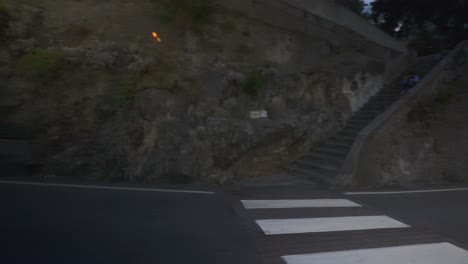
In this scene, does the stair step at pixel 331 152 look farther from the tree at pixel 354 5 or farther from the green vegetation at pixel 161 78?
the tree at pixel 354 5

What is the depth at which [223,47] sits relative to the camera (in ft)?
36.2

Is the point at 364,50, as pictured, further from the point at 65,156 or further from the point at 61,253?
the point at 61,253

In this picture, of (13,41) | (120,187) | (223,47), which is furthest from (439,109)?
(13,41)

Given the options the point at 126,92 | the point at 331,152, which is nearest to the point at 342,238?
the point at 331,152

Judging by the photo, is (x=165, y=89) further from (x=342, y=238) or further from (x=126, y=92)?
(x=342, y=238)

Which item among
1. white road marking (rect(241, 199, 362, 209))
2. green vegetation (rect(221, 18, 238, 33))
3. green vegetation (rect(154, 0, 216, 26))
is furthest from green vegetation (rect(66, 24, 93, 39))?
white road marking (rect(241, 199, 362, 209))

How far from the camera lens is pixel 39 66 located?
889cm

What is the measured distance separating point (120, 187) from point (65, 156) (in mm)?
2033

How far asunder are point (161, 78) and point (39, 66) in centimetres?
311

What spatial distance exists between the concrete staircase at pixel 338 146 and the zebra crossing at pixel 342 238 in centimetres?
267

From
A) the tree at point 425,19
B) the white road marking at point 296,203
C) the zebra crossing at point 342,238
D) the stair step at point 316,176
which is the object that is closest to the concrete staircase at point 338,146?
the stair step at point 316,176

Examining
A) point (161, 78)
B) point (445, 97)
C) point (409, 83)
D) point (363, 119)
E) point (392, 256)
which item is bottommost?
point (392, 256)

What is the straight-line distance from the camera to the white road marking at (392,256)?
4074mm

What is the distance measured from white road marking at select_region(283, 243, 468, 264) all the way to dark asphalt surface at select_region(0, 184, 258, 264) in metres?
0.78
